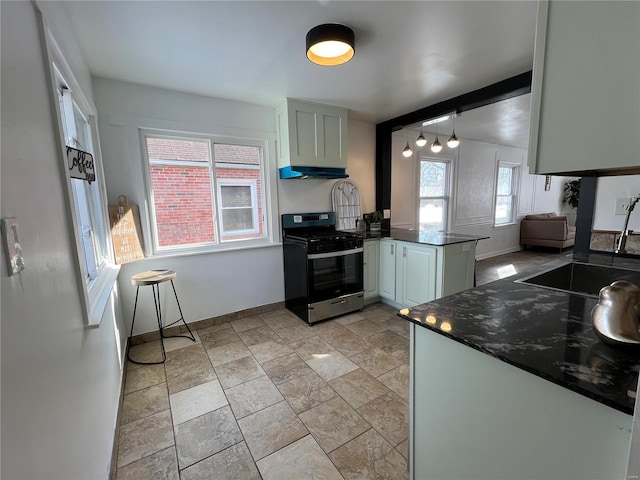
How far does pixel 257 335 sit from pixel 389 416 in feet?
5.10

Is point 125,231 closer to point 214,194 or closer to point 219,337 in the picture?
point 214,194

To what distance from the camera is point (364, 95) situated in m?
2.89

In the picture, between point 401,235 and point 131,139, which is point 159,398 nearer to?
point 131,139

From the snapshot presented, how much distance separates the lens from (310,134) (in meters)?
3.12

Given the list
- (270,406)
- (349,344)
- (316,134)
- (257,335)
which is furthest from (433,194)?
(270,406)

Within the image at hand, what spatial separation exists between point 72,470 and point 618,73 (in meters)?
1.92

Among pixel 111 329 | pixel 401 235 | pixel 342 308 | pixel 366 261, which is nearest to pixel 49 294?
pixel 111 329

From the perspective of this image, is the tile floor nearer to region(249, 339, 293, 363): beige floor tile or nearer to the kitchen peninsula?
region(249, 339, 293, 363): beige floor tile

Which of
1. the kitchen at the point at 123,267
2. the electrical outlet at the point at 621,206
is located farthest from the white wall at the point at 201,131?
the electrical outlet at the point at 621,206

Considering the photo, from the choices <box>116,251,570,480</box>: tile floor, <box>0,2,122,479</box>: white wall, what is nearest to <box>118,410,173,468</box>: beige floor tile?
<box>116,251,570,480</box>: tile floor

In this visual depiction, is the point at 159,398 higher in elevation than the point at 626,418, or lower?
lower

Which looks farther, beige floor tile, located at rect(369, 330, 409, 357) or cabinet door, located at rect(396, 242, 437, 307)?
cabinet door, located at rect(396, 242, 437, 307)

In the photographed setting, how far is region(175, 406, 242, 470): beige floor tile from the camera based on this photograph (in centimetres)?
155

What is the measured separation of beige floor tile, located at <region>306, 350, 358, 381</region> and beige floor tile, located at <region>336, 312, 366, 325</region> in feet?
2.07
